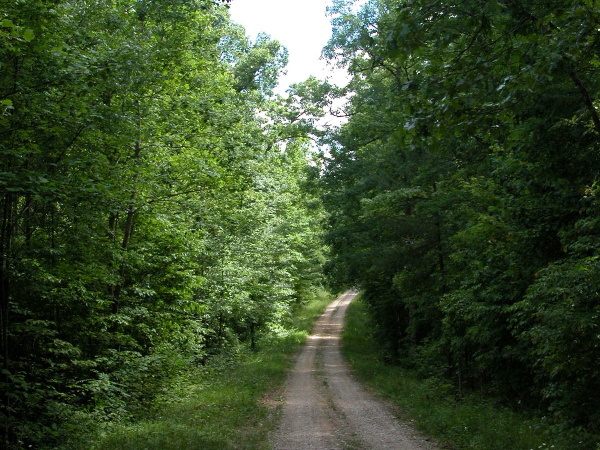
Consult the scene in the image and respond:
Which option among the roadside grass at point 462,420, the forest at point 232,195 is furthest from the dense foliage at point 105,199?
the roadside grass at point 462,420

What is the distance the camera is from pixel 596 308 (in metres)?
7.54

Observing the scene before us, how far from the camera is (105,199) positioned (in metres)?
9.42

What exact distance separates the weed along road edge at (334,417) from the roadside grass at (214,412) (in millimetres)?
482

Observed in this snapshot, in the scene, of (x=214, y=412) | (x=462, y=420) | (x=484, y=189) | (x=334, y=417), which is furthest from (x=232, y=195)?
(x=462, y=420)

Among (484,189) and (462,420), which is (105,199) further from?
(484,189)

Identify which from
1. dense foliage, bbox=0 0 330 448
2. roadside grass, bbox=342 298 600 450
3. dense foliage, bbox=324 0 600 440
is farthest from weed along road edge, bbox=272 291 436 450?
dense foliage, bbox=0 0 330 448

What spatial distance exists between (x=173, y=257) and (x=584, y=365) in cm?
1017

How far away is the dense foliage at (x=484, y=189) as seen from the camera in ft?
18.4

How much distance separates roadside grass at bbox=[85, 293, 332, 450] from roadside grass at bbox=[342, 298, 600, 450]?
3358mm

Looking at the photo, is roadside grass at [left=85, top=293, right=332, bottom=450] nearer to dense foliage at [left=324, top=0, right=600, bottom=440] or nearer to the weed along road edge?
the weed along road edge

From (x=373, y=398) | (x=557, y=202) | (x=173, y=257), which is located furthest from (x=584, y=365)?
(x=173, y=257)

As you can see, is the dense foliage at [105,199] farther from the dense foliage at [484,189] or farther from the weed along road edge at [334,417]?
the dense foliage at [484,189]

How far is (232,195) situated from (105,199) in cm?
650

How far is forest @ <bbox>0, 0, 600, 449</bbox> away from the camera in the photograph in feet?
19.4
